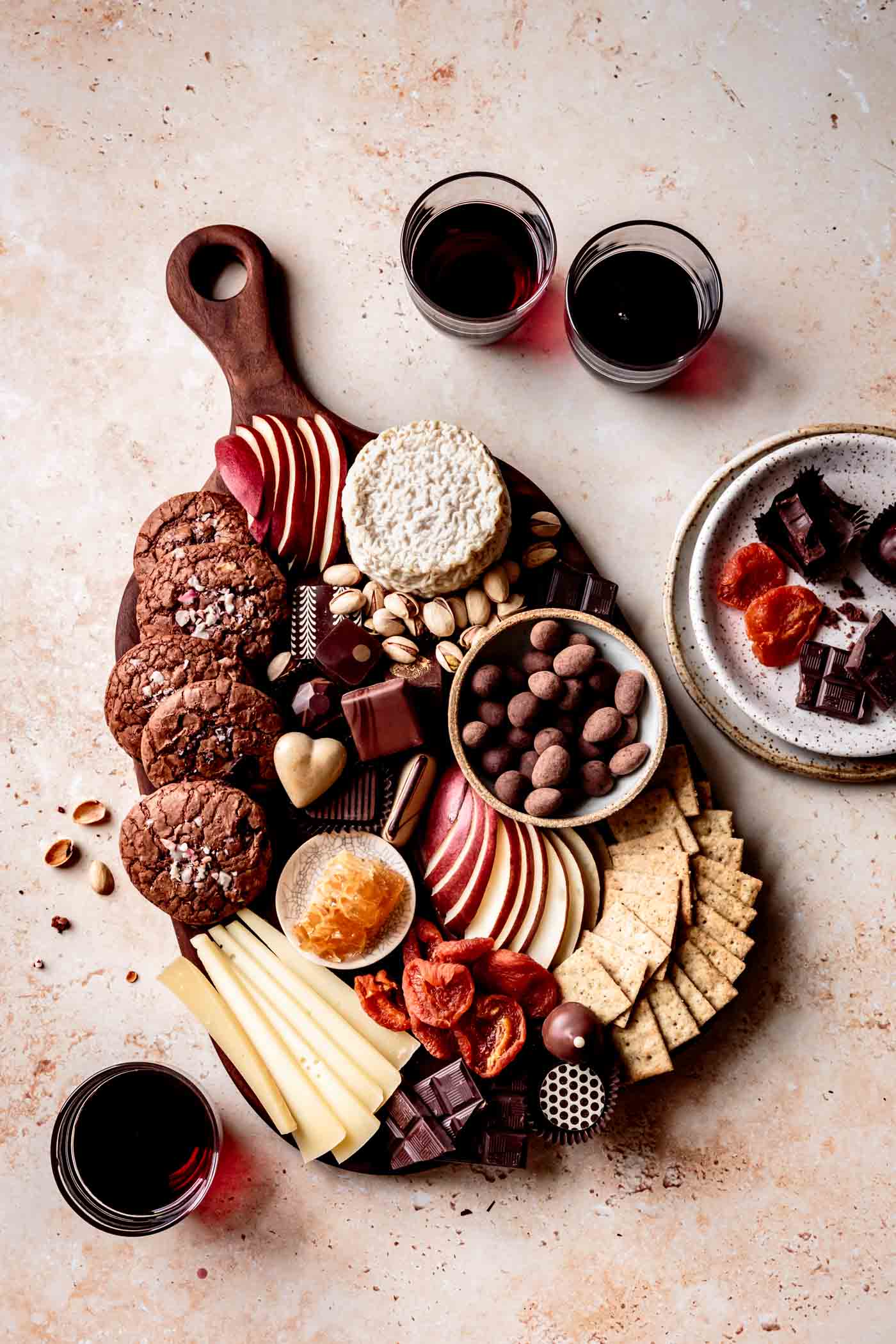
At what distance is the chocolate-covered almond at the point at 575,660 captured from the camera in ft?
7.53

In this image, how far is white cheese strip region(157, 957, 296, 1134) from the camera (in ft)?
7.63

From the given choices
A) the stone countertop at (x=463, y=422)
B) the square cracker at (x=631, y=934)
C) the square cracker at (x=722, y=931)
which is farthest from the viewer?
the stone countertop at (x=463, y=422)

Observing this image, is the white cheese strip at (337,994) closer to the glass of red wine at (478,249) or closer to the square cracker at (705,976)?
the square cracker at (705,976)

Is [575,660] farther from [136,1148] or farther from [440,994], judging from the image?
[136,1148]

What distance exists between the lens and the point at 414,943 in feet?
7.77

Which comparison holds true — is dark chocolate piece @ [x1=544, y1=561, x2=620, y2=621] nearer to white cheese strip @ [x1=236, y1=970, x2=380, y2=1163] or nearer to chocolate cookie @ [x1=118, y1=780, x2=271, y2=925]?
chocolate cookie @ [x1=118, y1=780, x2=271, y2=925]

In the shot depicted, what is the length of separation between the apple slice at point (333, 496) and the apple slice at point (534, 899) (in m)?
0.80

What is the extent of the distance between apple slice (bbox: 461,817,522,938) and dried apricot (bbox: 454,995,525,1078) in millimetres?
→ 151

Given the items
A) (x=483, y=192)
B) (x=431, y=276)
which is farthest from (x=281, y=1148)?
(x=483, y=192)

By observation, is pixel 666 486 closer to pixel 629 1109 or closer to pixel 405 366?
pixel 405 366

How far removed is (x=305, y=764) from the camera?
234cm

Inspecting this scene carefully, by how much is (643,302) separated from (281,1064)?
1.96 meters

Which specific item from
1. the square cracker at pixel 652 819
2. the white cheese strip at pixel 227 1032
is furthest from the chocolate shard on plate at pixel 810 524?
the white cheese strip at pixel 227 1032

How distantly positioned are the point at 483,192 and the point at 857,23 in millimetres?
1077
